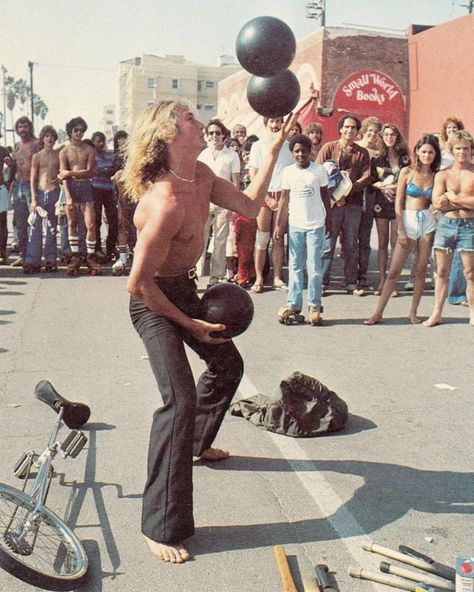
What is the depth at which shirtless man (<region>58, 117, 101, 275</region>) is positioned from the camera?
1240 cm

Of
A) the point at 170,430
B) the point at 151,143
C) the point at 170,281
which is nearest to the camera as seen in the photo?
the point at 170,430

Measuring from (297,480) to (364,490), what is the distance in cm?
39

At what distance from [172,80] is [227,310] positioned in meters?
120

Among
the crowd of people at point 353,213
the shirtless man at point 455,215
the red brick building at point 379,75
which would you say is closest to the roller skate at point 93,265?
the crowd of people at point 353,213

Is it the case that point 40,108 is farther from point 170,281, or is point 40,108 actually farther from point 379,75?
point 170,281

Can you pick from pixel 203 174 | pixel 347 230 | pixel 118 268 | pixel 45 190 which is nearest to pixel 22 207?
pixel 45 190

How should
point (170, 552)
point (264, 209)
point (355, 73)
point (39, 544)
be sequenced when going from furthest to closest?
point (355, 73), point (264, 209), point (170, 552), point (39, 544)

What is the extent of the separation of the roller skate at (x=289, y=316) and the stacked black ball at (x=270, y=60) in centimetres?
423

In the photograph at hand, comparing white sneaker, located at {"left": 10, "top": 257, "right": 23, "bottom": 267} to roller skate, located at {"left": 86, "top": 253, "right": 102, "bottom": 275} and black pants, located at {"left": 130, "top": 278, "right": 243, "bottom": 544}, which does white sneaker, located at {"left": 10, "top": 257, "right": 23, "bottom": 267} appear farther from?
black pants, located at {"left": 130, "top": 278, "right": 243, "bottom": 544}

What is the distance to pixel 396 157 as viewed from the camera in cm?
1106

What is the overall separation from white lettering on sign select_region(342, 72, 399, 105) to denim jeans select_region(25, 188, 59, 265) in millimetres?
16135

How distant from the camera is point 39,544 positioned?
366 centimetres

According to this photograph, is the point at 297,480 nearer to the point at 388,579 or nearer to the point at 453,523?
the point at 453,523

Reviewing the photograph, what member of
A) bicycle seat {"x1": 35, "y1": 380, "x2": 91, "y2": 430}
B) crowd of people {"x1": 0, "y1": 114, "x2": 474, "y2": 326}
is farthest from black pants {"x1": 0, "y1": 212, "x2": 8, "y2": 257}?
bicycle seat {"x1": 35, "y1": 380, "x2": 91, "y2": 430}
